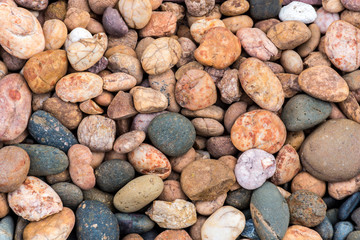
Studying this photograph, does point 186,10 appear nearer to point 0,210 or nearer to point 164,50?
point 164,50

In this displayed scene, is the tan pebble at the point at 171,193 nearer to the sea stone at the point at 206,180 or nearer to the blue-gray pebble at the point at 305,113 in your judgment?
the sea stone at the point at 206,180

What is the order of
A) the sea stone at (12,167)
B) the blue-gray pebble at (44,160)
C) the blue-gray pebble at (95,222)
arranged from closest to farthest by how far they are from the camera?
the sea stone at (12,167)
the blue-gray pebble at (95,222)
the blue-gray pebble at (44,160)

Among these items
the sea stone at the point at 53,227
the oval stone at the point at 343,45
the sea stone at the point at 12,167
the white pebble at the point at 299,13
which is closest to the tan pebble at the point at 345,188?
the oval stone at the point at 343,45

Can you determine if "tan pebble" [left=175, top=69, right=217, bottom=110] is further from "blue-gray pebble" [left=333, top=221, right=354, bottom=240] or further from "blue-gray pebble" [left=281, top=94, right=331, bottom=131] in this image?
"blue-gray pebble" [left=333, top=221, right=354, bottom=240]

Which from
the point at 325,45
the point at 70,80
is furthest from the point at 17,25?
the point at 325,45

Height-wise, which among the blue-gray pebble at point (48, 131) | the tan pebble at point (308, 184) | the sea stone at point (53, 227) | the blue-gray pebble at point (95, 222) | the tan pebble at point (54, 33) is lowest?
the tan pebble at point (308, 184)

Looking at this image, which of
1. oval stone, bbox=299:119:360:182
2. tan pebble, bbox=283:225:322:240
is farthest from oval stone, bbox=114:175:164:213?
oval stone, bbox=299:119:360:182
